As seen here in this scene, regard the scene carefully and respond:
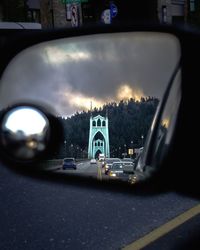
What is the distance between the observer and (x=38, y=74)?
123 centimetres

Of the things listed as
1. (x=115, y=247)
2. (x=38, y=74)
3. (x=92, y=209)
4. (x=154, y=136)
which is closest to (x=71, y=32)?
(x=38, y=74)

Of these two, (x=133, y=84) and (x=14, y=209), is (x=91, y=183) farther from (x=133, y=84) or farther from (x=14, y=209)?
(x=14, y=209)

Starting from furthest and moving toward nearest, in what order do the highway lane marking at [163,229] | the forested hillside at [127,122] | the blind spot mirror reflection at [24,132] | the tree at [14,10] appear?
1. the tree at [14,10]
2. the highway lane marking at [163,229]
3. the blind spot mirror reflection at [24,132]
4. the forested hillside at [127,122]

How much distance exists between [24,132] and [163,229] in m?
2.67

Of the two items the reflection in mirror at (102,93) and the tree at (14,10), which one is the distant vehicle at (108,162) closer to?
the reflection in mirror at (102,93)

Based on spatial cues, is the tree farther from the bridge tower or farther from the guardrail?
the bridge tower

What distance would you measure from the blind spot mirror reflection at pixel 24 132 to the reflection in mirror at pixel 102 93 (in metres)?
0.03

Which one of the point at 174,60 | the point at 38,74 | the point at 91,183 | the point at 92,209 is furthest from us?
the point at 92,209

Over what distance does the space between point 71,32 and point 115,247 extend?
2.37 metres

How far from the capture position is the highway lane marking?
338cm

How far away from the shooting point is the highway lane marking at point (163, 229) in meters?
3.38

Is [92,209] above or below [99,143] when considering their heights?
below

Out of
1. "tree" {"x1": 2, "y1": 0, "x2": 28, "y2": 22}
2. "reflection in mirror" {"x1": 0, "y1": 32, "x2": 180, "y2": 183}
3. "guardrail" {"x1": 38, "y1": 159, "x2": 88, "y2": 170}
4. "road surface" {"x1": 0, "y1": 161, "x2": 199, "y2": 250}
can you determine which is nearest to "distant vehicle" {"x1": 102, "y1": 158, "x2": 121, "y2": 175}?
"reflection in mirror" {"x1": 0, "y1": 32, "x2": 180, "y2": 183}

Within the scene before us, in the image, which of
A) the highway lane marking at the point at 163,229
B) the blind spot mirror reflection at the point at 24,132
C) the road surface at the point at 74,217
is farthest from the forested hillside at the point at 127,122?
the highway lane marking at the point at 163,229
